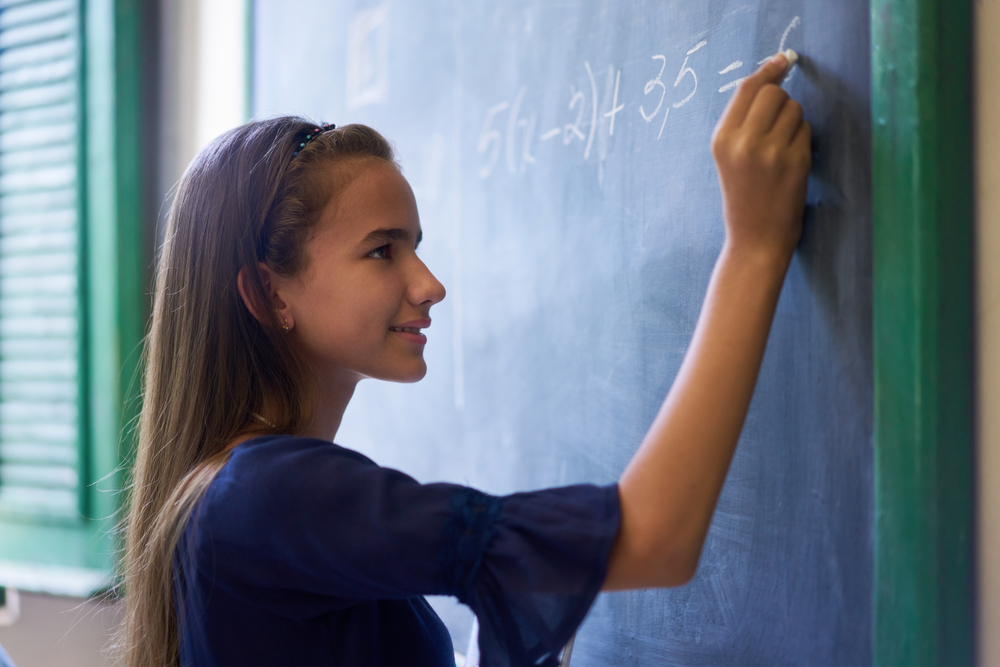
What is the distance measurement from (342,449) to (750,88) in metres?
0.45

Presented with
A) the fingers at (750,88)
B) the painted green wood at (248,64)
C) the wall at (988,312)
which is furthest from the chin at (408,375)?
the painted green wood at (248,64)

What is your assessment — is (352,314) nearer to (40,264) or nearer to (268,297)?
(268,297)

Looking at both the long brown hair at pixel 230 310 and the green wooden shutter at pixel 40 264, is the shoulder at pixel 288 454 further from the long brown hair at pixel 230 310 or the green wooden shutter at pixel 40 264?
the green wooden shutter at pixel 40 264

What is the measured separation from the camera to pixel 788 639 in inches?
26.9

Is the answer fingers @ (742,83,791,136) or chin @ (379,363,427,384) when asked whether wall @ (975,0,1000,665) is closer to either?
fingers @ (742,83,791,136)

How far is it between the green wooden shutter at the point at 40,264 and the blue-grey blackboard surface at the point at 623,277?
Answer: 0.70 meters

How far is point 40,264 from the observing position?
67.7 inches

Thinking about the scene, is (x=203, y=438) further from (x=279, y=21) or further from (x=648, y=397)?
(x=279, y=21)

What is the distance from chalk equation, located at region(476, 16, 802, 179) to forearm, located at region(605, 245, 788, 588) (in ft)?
0.73

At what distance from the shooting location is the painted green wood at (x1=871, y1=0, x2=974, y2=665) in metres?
0.56

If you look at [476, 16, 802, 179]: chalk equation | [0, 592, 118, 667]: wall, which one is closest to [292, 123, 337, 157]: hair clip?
[476, 16, 802, 179]: chalk equation

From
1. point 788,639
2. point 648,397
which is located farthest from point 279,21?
point 788,639

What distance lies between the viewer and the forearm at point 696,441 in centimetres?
57

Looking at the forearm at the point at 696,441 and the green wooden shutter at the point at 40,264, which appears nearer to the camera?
the forearm at the point at 696,441
